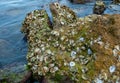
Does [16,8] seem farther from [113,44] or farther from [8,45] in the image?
[113,44]

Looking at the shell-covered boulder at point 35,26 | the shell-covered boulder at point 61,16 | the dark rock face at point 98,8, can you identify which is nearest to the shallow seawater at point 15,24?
the dark rock face at point 98,8

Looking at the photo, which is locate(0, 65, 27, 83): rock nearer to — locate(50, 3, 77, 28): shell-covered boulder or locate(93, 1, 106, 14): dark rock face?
locate(50, 3, 77, 28): shell-covered boulder

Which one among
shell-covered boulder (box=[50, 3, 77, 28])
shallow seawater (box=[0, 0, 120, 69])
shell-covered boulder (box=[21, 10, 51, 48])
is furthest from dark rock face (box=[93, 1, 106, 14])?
shell-covered boulder (box=[21, 10, 51, 48])

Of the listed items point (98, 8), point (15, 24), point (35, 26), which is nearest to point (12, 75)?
point (35, 26)

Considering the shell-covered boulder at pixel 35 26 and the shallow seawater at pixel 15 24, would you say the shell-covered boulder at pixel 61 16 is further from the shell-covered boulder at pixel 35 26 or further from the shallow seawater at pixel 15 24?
the shallow seawater at pixel 15 24

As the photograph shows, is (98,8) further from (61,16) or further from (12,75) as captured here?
(12,75)

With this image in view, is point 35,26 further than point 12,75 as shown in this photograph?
Yes

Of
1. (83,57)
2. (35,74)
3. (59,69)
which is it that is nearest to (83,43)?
(83,57)
